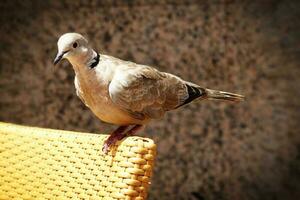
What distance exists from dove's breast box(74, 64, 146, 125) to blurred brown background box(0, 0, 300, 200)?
104 centimetres

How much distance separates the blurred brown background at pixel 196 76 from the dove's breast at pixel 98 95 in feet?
3.40

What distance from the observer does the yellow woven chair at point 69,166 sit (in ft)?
3.53

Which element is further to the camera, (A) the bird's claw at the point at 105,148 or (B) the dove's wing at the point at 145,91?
(B) the dove's wing at the point at 145,91

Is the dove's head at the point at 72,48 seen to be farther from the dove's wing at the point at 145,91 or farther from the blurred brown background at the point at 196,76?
the blurred brown background at the point at 196,76

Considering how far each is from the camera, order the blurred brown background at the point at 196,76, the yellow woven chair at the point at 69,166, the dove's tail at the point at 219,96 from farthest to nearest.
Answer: the blurred brown background at the point at 196,76 → the dove's tail at the point at 219,96 → the yellow woven chair at the point at 69,166

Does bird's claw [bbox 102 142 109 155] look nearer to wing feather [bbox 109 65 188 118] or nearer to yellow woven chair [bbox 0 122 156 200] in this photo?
yellow woven chair [bbox 0 122 156 200]

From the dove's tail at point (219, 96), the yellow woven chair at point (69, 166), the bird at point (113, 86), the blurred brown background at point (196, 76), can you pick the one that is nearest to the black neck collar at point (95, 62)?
the bird at point (113, 86)

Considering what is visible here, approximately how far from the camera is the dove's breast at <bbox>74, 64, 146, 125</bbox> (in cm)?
142

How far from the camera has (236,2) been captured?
7.93 ft

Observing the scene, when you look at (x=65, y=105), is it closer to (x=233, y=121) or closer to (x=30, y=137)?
(x=233, y=121)

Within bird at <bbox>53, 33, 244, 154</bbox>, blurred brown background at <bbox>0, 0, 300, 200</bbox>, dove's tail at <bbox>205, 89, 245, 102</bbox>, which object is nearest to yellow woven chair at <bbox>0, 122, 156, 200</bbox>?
bird at <bbox>53, 33, 244, 154</bbox>

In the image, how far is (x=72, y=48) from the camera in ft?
4.56

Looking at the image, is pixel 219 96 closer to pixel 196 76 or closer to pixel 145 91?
pixel 145 91

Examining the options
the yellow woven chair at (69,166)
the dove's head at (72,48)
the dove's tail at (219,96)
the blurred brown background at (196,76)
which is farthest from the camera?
the blurred brown background at (196,76)
